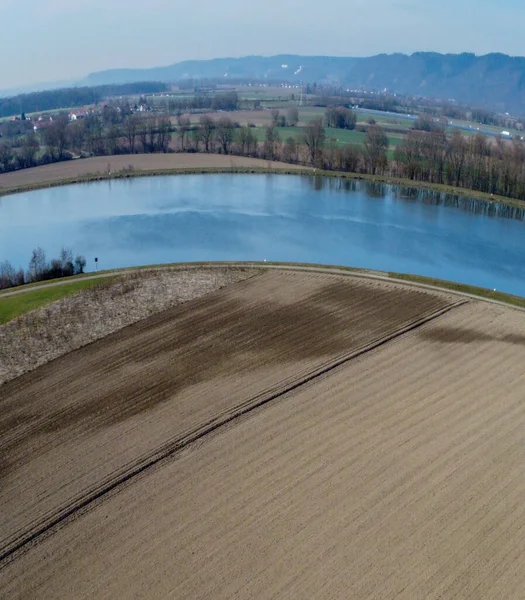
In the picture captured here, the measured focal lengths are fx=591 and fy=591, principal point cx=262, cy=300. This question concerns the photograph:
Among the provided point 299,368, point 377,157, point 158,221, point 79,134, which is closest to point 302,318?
point 299,368

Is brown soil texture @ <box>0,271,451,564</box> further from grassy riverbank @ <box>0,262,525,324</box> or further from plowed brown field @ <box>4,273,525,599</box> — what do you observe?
grassy riverbank @ <box>0,262,525,324</box>

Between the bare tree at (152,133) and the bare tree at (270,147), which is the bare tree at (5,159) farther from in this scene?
the bare tree at (270,147)

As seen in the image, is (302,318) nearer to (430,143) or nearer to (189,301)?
(189,301)

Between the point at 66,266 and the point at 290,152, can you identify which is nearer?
the point at 66,266

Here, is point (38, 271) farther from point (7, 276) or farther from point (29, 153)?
point (29, 153)

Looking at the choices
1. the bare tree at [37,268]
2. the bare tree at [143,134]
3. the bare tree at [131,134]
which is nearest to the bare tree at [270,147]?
the bare tree at [143,134]

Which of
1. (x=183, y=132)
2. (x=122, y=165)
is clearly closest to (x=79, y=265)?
(x=122, y=165)

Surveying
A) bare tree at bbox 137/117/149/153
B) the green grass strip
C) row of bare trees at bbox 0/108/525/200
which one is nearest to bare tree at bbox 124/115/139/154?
row of bare trees at bbox 0/108/525/200
